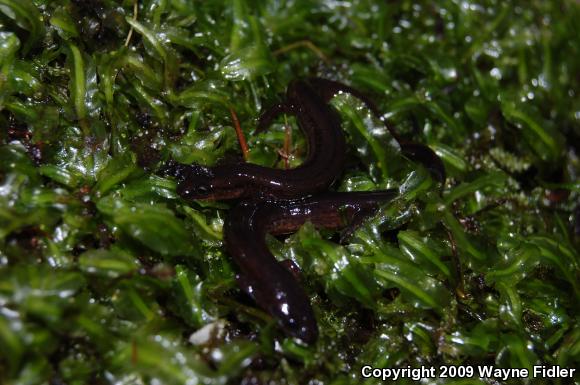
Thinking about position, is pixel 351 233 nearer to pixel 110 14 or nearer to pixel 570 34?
pixel 110 14

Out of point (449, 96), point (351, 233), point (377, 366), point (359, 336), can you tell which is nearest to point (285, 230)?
point (351, 233)

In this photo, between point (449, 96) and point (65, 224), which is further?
point (449, 96)

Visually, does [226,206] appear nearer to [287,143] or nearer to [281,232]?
[281,232]

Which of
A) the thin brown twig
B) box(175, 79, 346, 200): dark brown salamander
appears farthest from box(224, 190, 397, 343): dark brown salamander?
the thin brown twig

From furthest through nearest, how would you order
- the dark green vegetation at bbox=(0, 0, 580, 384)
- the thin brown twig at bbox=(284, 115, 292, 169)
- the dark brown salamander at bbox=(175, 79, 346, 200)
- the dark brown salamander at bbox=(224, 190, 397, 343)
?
the thin brown twig at bbox=(284, 115, 292, 169)
the dark brown salamander at bbox=(175, 79, 346, 200)
the dark brown salamander at bbox=(224, 190, 397, 343)
the dark green vegetation at bbox=(0, 0, 580, 384)

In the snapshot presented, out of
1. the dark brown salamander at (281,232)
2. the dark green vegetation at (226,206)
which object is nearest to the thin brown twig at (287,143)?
the dark green vegetation at (226,206)

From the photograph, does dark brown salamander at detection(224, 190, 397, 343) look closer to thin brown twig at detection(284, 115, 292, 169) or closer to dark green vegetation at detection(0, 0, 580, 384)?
dark green vegetation at detection(0, 0, 580, 384)
